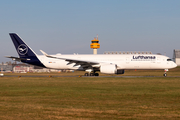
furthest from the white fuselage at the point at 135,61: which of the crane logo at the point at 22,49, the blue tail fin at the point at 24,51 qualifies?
the crane logo at the point at 22,49

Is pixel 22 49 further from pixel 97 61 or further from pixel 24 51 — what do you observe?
pixel 97 61

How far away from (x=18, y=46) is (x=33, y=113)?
130ft

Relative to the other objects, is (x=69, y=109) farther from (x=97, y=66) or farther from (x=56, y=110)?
(x=97, y=66)

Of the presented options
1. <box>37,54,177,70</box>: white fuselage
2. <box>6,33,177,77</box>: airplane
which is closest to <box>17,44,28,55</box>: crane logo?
<box>6,33,177,77</box>: airplane

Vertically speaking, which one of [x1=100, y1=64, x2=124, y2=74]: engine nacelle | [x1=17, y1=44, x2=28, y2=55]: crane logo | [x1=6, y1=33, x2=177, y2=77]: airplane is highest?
[x1=17, y1=44, x2=28, y2=55]: crane logo

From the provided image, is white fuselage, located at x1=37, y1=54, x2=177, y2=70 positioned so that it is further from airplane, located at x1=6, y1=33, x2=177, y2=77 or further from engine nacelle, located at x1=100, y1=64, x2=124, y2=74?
engine nacelle, located at x1=100, y1=64, x2=124, y2=74

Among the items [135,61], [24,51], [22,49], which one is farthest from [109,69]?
[22,49]

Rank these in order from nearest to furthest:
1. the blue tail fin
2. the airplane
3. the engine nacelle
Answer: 1. the engine nacelle
2. the airplane
3. the blue tail fin

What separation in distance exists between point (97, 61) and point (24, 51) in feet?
46.9

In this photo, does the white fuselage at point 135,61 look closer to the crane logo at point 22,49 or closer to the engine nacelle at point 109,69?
the engine nacelle at point 109,69

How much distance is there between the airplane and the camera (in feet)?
148

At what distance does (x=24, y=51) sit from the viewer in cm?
4881

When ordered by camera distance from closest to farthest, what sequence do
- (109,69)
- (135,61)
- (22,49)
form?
1. (109,69)
2. (135,61)
3. (22,49)

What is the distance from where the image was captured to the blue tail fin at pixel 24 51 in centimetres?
4875
